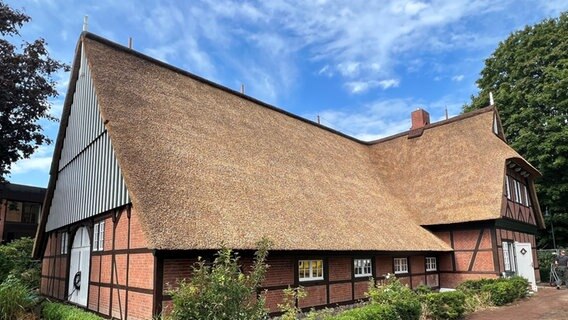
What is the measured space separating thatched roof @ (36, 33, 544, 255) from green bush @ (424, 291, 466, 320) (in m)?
2.61

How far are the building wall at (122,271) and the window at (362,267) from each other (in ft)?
24.1

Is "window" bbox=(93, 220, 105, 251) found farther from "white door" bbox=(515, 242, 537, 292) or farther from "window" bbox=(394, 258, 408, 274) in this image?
"white door" bbox=(515, 242, 537, 292)

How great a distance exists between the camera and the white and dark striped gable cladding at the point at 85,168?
38.7 ft

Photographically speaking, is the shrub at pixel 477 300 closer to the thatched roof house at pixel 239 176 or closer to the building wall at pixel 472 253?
the thatched roof house at pixel 239 176

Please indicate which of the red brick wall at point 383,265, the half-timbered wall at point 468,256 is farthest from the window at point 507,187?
the red brick wall at point 383,265

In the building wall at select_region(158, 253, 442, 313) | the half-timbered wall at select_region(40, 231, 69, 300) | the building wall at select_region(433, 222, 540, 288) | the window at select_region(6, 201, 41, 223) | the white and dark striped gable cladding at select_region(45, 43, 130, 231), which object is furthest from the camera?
the window at select_region(6, 201, 41, 223)

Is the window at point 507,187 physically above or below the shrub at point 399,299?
above

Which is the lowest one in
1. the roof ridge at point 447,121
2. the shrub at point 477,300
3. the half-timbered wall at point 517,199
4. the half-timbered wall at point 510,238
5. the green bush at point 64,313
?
the shrub at point 477,300

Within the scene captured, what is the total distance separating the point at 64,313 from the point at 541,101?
2866 cm

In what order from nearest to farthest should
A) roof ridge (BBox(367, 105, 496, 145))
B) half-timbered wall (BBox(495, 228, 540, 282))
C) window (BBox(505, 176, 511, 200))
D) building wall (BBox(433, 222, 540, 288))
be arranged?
1. building wall (BBox(433, 222, 540, 288))
2. half-timbered wall (BBox(495, 228, 540, 282))
3. window (BBox(505, 176, 511, 200))
4. roof ridge (BBox(367, 105, 496, 145))


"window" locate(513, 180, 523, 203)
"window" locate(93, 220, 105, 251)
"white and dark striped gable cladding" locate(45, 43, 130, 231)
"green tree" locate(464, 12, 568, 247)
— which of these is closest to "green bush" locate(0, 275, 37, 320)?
"window" locate(93, 220, 105, 251)

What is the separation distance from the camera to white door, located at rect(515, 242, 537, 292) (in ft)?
63.2

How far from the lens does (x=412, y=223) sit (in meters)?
18.2

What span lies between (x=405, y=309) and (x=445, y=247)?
8.32 meters
